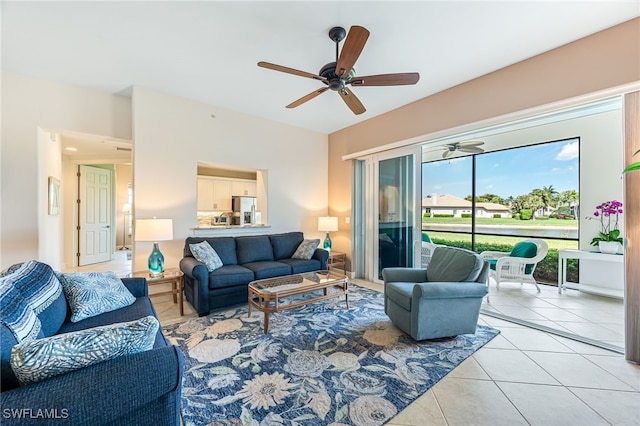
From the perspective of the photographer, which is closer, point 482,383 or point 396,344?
point 482,383

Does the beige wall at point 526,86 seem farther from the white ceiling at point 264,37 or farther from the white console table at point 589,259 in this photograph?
the white console table at point 589,259

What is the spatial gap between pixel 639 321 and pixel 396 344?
2044mm

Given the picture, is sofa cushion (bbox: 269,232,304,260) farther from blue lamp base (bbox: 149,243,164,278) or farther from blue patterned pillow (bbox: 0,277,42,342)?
blue patterned pillow (bbox: 0,277,42,342)

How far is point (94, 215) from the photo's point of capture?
20.2ft

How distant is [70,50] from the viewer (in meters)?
2.75

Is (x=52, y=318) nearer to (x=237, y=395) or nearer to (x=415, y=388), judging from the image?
(x=237, y=395)

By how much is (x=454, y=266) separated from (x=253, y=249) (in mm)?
2878

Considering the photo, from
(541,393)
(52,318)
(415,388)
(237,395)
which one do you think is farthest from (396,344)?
(52,318)

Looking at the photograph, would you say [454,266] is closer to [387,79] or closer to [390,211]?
[390,211]

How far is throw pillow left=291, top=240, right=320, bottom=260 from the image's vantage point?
14.3 ft

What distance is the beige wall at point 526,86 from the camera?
91.7 inches

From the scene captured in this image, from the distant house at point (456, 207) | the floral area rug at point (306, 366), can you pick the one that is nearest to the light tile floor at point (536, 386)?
the floral area rug at point (306, 366)

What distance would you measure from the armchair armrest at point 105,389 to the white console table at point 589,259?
5.22 m

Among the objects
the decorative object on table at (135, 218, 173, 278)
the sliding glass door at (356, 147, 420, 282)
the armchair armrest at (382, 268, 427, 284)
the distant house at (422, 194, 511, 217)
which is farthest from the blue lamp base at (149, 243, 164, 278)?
the distant house at (422, 194, 511, 217)
